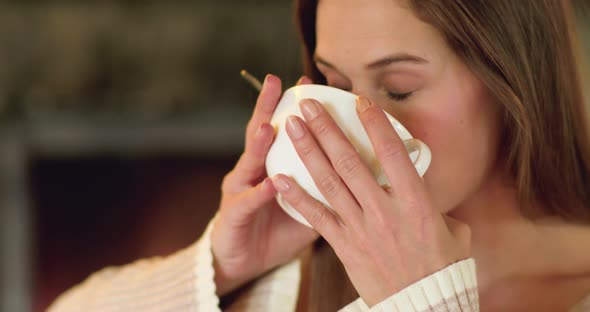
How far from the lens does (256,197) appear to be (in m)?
0.90

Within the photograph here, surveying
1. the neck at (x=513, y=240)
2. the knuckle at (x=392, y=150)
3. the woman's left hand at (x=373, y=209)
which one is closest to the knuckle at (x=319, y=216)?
the woman's left hand at (x=373, y=209)

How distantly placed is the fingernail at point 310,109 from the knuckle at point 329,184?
2.7 inches

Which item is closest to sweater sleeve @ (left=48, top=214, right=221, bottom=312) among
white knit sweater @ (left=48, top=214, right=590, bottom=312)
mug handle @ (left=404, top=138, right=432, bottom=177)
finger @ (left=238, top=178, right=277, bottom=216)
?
white knit sweater @ (left=48, top=214, right=590, bottom=312)

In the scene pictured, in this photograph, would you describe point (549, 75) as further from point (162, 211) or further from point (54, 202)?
point (54, 202)

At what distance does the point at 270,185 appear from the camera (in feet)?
2.81

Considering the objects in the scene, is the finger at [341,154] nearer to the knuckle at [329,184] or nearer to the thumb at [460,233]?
the knuckle at [329,184]

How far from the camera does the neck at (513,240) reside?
0.98m

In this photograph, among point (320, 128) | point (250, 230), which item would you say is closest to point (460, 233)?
point (320, 128)

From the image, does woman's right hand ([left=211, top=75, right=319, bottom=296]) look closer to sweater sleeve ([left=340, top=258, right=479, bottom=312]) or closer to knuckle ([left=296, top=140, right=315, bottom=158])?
knuckle ([left=296, top=140, right=315, bottom=158])

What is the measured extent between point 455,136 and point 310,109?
215mm

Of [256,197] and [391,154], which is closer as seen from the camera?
[391,154]

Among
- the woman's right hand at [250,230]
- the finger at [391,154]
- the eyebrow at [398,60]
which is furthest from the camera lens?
the woman's right hand at [250,230]

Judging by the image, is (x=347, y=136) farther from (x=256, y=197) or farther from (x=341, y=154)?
(x=256, y=197)

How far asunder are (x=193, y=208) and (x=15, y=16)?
0.93 m
